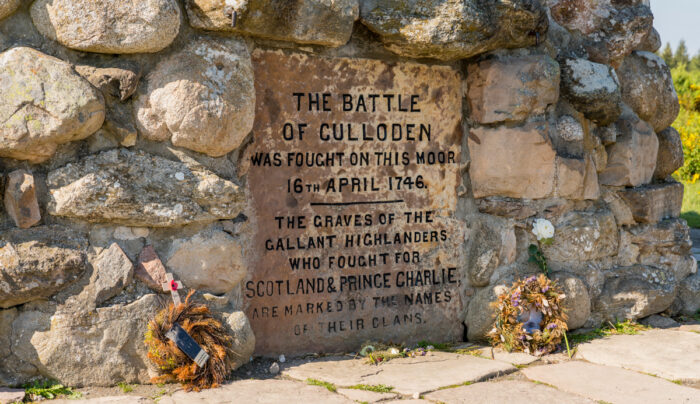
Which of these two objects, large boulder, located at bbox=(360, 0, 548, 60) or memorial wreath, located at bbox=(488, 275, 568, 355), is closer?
large boulder, located at bbox=(360, 0, 548, 60)

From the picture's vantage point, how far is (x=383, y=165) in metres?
3.24

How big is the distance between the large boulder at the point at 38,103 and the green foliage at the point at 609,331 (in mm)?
2418

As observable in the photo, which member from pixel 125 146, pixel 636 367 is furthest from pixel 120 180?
pixel 636 367

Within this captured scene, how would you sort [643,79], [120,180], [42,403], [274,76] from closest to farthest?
[42,403] < [120,180] < [274,76] < [643,79]

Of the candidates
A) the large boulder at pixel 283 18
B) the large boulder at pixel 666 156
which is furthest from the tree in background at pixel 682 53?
the large boulder at pixel 283 18

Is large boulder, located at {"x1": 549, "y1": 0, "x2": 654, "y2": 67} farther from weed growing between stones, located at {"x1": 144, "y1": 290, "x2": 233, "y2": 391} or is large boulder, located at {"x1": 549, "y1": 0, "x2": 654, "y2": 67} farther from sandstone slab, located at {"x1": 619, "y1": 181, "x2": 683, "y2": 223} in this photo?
weed growing between stones, located at {"x1": 144, "y1": 290, "x2": 233, "y2": 391}

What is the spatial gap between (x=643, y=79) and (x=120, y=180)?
2823 mm

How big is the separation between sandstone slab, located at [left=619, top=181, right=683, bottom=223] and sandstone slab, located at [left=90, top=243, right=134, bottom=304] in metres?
2.55

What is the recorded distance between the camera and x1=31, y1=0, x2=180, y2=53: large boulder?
2.42m

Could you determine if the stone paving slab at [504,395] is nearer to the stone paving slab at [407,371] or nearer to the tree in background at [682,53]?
the stone paving slab at [407,371]

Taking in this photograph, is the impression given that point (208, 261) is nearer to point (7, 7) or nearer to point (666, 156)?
point (7, 7)

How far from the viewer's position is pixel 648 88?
3834mm

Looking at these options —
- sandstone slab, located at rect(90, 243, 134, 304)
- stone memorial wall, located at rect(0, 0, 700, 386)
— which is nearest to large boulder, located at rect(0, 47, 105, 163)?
stone memorial wall, located at rect(0, 0, 700, 386)

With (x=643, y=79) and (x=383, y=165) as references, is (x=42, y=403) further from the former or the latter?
(x=643, y=79)
